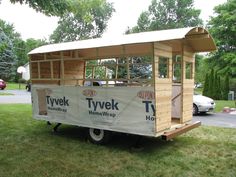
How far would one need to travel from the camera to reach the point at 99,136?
7.74 m

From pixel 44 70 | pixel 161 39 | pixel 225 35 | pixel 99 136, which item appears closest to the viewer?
pixel 161 39

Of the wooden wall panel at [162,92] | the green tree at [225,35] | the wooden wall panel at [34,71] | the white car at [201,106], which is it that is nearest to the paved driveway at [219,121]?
the white car at [201,106]

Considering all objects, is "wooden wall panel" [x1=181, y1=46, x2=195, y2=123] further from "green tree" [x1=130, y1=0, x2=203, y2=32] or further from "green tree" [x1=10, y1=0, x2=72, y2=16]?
"green tree" [x1=130, y1=0, x2=203, y2=32]

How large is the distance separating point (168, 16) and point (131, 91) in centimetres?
4782

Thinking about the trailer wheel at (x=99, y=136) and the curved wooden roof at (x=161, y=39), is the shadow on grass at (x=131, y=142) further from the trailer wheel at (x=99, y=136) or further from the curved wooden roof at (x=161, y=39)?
the curved wooden roof at (x=161, y=39)

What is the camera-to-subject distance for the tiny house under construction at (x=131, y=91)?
6582mm

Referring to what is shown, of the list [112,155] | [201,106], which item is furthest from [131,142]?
[201,106]

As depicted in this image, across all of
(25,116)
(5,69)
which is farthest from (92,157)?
(5,69)

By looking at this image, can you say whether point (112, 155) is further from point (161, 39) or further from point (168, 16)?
point (168, 16)

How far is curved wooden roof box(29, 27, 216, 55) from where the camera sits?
21.1 feet

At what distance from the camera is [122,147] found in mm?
7496

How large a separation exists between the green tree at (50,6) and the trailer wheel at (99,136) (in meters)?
3.06

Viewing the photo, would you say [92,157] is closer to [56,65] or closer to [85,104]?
[85,104]

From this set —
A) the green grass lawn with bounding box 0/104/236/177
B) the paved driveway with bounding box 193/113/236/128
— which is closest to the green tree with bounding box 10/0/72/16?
the green grass lawn with bounding box 0/104/236/177
